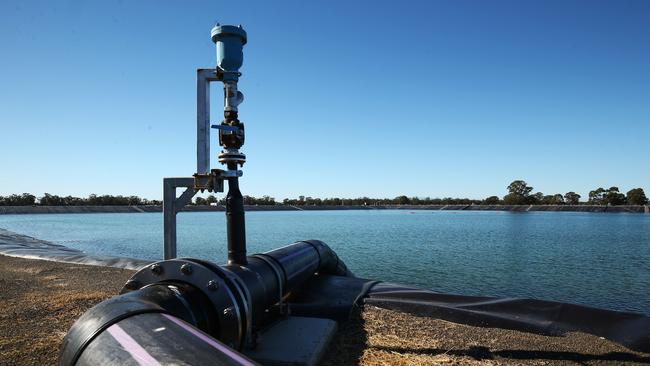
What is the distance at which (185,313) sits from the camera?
3.23 m

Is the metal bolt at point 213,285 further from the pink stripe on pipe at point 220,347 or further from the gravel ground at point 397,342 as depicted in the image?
the gravel ground at point 397,342

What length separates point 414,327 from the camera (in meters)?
6.11

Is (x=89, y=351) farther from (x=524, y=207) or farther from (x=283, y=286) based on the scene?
(x=524, y=207)

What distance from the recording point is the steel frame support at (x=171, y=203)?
17.4ft

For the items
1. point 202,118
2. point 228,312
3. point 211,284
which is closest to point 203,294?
point 211,284

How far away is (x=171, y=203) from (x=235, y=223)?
4.04 feet

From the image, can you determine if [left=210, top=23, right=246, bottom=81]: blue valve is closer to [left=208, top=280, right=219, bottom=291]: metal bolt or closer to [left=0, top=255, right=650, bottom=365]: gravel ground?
[left=208, top=280, right=219, bottom=291]: metal bolt

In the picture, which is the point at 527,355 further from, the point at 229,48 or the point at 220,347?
the point at 229,48

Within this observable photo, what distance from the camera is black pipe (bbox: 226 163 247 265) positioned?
15.1ft

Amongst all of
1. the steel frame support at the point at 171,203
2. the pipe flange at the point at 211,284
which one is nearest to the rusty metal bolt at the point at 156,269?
the pipe flange at the point at 211,284

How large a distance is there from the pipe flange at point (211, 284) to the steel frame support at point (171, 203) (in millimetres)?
1773

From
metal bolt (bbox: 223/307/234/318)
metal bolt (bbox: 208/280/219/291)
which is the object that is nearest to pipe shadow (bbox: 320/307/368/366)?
metal bolt (bbox: 223/307/234/318)

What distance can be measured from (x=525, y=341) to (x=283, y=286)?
3.27m

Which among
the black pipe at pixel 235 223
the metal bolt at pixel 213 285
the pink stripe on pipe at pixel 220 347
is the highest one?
the black pipe at pixel 235 223
